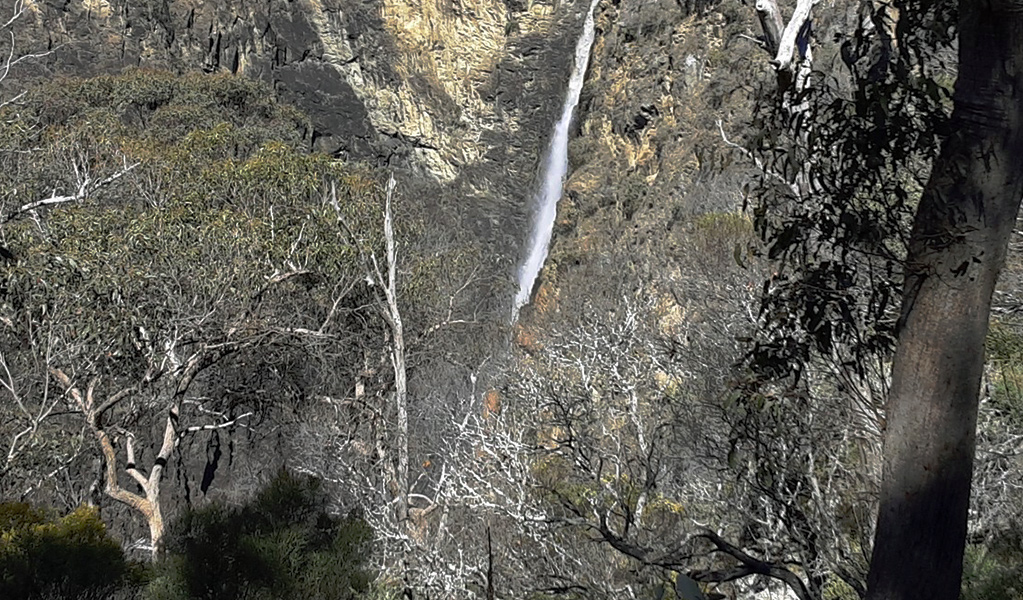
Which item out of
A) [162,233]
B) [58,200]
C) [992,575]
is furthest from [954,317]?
[162,233]

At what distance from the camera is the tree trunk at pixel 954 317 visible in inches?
95.7

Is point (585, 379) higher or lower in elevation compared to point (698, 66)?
lower

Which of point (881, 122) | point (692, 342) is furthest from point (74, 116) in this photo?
point (881, 122)

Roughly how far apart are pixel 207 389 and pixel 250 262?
2.54 m

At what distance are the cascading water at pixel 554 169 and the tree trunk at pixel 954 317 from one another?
79.4 feet

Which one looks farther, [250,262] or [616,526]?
[250,262]

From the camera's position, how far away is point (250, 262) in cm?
1300

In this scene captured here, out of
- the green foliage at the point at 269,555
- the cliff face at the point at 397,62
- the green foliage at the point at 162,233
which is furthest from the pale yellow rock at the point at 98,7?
the green foliage at the point at 269,555

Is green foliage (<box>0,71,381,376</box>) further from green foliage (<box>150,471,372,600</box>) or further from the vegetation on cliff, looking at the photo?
green foliage (<box>150,471,372,600</box>)

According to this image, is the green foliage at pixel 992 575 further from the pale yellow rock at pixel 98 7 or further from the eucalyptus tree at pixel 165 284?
the pale yellow rock at pixel 98 7

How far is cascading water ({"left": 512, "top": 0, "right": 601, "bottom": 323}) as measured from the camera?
27414mm

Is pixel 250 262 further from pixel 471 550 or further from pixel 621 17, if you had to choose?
pixel 621 17

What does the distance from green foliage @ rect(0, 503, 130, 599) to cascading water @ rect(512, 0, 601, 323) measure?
2126 cm

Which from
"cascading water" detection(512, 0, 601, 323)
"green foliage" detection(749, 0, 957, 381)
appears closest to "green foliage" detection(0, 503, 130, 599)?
"green foliage" detection(749, 0, 957, 381)
